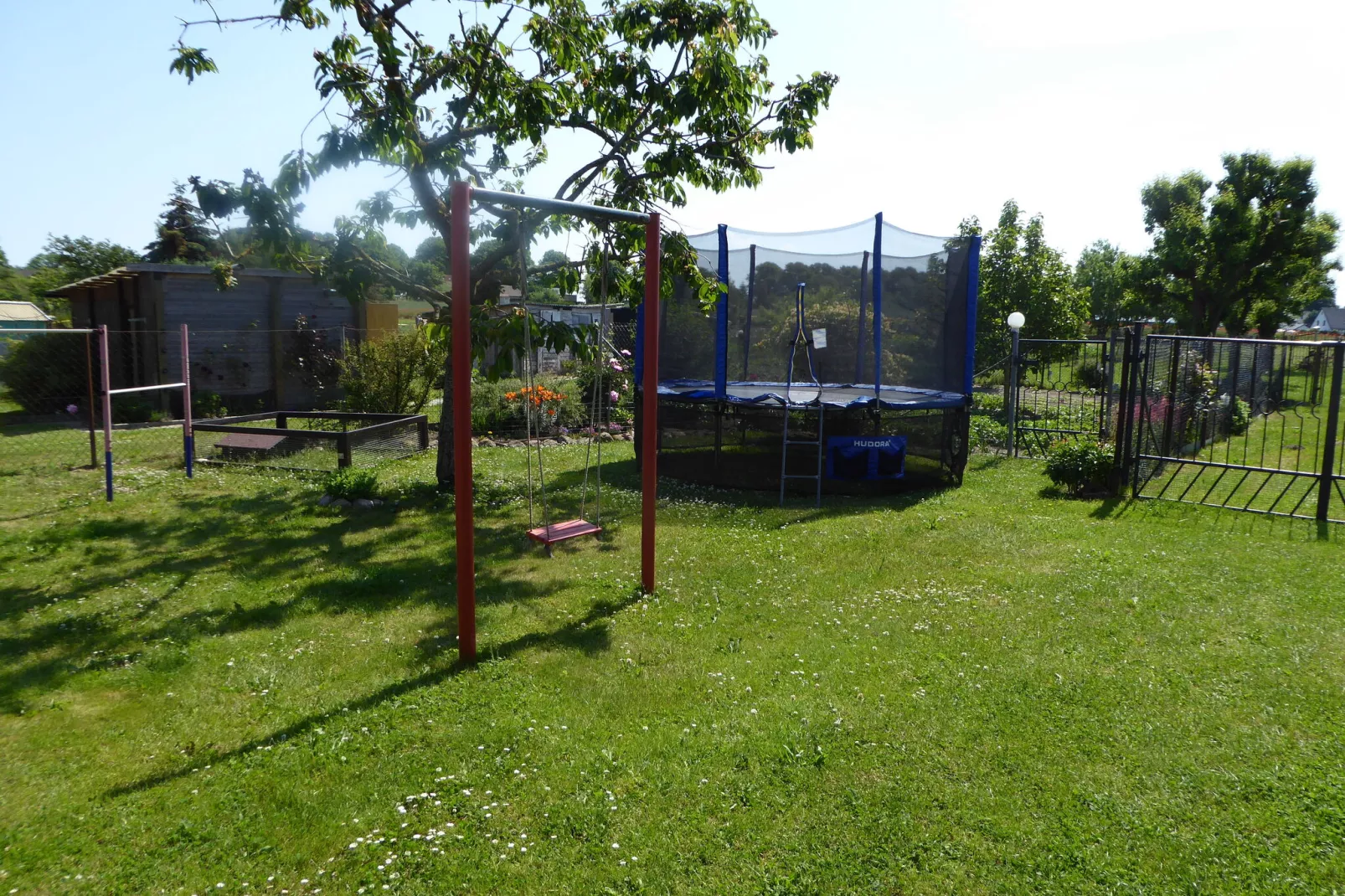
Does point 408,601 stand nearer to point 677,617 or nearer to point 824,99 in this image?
point 677,617

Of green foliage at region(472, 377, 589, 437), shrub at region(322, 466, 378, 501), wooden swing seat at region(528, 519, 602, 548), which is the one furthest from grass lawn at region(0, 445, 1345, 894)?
green foliage at region(472, 377, 589, 437)

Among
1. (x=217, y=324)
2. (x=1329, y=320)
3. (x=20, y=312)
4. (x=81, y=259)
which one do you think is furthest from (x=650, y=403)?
(x=1329, y=320)

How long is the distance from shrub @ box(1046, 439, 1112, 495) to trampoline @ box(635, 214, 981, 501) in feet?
3.92

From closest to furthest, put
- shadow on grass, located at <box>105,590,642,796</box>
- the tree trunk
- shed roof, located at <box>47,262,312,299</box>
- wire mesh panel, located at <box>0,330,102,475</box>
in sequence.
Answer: shadow on grass, located at <box>105,590,642,796</box>
the tree trunk
wire mesh panel, located at <box>0,330,102,475</box>
shed roof, located at <box>47,262,312,299</box>

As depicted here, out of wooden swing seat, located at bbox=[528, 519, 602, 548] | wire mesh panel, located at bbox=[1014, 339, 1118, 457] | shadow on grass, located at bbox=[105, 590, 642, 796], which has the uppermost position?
wire mesh panel, located at bbox=[1014, 339, 1118, 457]

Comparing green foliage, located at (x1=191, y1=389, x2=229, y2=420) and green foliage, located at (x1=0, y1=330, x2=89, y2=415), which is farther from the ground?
green foliage, located at (x1=0, y1=330, x2=89, y2=415)

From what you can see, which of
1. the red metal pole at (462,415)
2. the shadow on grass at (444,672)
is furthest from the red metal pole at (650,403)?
the red metal pole at (462,415)

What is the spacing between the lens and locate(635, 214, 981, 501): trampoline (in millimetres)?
10703

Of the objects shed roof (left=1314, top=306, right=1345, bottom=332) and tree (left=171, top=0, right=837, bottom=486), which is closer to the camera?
tree (left=171, top=0, right=837, bottom=486)

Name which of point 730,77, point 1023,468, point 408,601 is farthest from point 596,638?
point 1023,468

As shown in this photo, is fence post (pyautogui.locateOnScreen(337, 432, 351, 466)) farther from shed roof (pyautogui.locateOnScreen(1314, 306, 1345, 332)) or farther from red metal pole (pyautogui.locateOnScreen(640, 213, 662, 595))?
shed roof (pyautogui.locateOnScreen(1314, 306, 1345, 332))

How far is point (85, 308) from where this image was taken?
20250 mm

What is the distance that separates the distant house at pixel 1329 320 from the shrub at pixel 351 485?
8242cm

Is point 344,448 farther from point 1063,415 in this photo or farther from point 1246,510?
point 1063,415
